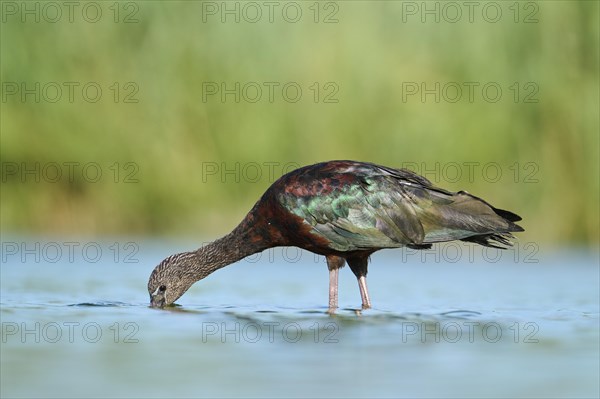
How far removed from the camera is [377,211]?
364 inches

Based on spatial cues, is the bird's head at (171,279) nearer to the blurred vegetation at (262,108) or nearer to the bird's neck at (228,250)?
the bird's neck at (228,250)

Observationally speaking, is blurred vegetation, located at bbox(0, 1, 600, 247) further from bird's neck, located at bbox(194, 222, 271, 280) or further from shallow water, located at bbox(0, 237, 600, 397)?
bird's neck, located at bbox(194, 222, 271, 280)

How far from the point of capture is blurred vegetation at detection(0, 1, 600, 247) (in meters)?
13.6

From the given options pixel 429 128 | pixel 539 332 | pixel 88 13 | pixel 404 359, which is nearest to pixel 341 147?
pixel 429 128

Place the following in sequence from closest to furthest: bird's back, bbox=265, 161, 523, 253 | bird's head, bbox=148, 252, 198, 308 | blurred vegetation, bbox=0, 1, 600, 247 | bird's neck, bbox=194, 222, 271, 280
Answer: bird's back, bbox=265, 161, 523, 253 < bird's head, bbox=148, 252, 198, 308 < bird's neck, bbox=194, 222, 271, 280 < blurred vegetation, bbox=0, 1, 600, 247

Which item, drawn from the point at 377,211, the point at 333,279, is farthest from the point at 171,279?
the point at 377,211

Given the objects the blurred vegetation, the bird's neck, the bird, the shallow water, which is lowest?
the shallow water

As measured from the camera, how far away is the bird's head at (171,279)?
376 inches

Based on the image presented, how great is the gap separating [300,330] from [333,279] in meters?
1.57

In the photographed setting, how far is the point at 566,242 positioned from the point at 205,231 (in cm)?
407

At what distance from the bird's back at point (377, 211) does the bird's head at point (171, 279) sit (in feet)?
2.97

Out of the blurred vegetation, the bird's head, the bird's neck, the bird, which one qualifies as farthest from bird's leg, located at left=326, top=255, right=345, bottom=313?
the blurred vegetation

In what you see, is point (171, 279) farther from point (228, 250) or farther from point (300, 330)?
point (300, 330)

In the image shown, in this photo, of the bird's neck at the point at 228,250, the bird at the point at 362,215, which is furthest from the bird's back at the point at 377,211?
the bird's neck at the point at 228,250
